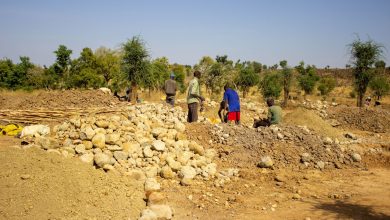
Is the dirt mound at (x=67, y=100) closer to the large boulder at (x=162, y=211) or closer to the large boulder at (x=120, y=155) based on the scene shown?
the large boulder at (x=120, y=155)

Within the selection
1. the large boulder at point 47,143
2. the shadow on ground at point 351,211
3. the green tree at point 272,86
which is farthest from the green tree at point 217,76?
the shadow on ground at point 351,211

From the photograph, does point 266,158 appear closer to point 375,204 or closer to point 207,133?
point 207,133

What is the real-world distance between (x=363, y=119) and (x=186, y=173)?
1000 cm

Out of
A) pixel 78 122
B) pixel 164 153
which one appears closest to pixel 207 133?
pixel 164 153

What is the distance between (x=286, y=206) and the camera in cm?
495

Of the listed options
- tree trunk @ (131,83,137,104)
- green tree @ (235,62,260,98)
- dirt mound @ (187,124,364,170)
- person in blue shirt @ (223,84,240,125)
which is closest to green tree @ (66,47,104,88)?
tree trunk @ (131,83,137,104)

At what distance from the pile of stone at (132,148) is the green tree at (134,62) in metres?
6.76

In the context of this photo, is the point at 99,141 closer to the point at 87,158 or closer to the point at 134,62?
the point at 87,158

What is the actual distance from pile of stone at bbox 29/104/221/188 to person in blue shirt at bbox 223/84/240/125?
1.52 meters

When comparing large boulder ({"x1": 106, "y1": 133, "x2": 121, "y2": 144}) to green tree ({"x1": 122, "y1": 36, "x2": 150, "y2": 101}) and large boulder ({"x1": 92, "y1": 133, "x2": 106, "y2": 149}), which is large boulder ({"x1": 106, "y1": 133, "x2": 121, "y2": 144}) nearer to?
large boulder ({"x1": 92, "y1": 133, "x2": 106, "y2": 149})

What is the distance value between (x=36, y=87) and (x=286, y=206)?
22.2 m

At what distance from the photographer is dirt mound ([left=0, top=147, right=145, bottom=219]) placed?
3936 mm

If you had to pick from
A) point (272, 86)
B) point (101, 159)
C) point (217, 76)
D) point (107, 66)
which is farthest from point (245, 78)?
point (101, 159)

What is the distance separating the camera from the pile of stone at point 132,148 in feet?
18.6
